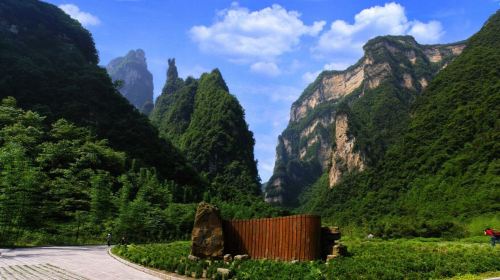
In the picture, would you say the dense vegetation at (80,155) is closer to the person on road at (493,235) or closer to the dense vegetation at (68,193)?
the dense vegetation at (68,193)

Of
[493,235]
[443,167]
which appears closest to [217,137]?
[443,167]

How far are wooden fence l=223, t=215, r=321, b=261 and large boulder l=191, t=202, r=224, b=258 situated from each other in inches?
24.9

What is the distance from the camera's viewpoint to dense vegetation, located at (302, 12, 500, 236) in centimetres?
5519

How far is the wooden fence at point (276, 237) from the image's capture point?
16.6 metres

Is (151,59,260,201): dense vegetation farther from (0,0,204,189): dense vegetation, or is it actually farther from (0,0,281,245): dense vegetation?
(0,0,204,189): dense vegetation

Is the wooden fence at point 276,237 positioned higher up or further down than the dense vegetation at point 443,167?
further down

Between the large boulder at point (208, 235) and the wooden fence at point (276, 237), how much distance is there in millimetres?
632

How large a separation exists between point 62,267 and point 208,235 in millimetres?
5718

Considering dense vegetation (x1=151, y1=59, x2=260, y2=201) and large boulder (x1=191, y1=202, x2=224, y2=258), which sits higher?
dense vegetation (x1=151, y1=59, x2=260, y2=201)

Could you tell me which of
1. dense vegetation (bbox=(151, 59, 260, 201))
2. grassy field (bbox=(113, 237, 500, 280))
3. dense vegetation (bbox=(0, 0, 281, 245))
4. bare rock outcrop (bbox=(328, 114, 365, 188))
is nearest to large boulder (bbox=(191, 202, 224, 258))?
grassy field (bbox=(113, 237, 500, 280))

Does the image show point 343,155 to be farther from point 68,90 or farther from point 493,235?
point 493,235

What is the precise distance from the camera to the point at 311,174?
19275cm

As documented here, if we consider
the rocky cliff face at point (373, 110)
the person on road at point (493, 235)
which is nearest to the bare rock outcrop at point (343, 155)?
the rocky cliff face at point (373, 110)

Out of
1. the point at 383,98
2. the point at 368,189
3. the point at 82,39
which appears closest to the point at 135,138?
the point at 82,39
